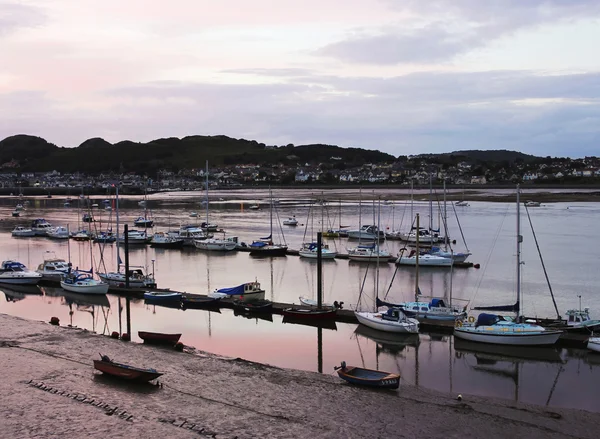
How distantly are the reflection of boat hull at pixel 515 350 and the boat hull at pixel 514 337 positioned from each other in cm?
13

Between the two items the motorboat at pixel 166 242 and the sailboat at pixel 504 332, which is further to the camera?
the motorboat at pixel 166 242

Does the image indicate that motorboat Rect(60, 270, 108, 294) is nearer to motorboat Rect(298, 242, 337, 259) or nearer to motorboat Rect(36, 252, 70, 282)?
motorboat Rect(36, 252, 70, 282)

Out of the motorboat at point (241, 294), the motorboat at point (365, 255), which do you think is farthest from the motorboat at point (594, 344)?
the motorboat at point (365, 255)

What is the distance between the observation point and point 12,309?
26969 mm

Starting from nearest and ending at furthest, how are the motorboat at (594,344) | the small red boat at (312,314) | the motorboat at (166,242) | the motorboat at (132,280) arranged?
1. the motorboat at (594,344)
2. the small red boat at (312,314)
3. the motorboat at (132,280)
4. the motorboat at (166,242)

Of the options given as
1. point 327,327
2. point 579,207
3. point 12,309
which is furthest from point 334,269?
point 579,207

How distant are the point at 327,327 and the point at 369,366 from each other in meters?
4.27

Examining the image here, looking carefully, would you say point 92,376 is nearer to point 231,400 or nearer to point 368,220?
point 231,400

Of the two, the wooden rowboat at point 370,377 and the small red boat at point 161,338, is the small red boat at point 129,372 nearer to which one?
the small red boat at point 161,338

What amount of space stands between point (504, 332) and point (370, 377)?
20.0ft

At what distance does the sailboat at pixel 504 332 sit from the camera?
19562 mm

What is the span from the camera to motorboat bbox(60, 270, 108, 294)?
28.2m

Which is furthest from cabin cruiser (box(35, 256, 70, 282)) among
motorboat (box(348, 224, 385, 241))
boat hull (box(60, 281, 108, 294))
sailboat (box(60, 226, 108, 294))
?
motorboat (box(348, 224, 385, 241))

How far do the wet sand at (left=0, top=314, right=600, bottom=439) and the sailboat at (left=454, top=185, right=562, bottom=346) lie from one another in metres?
4.63
